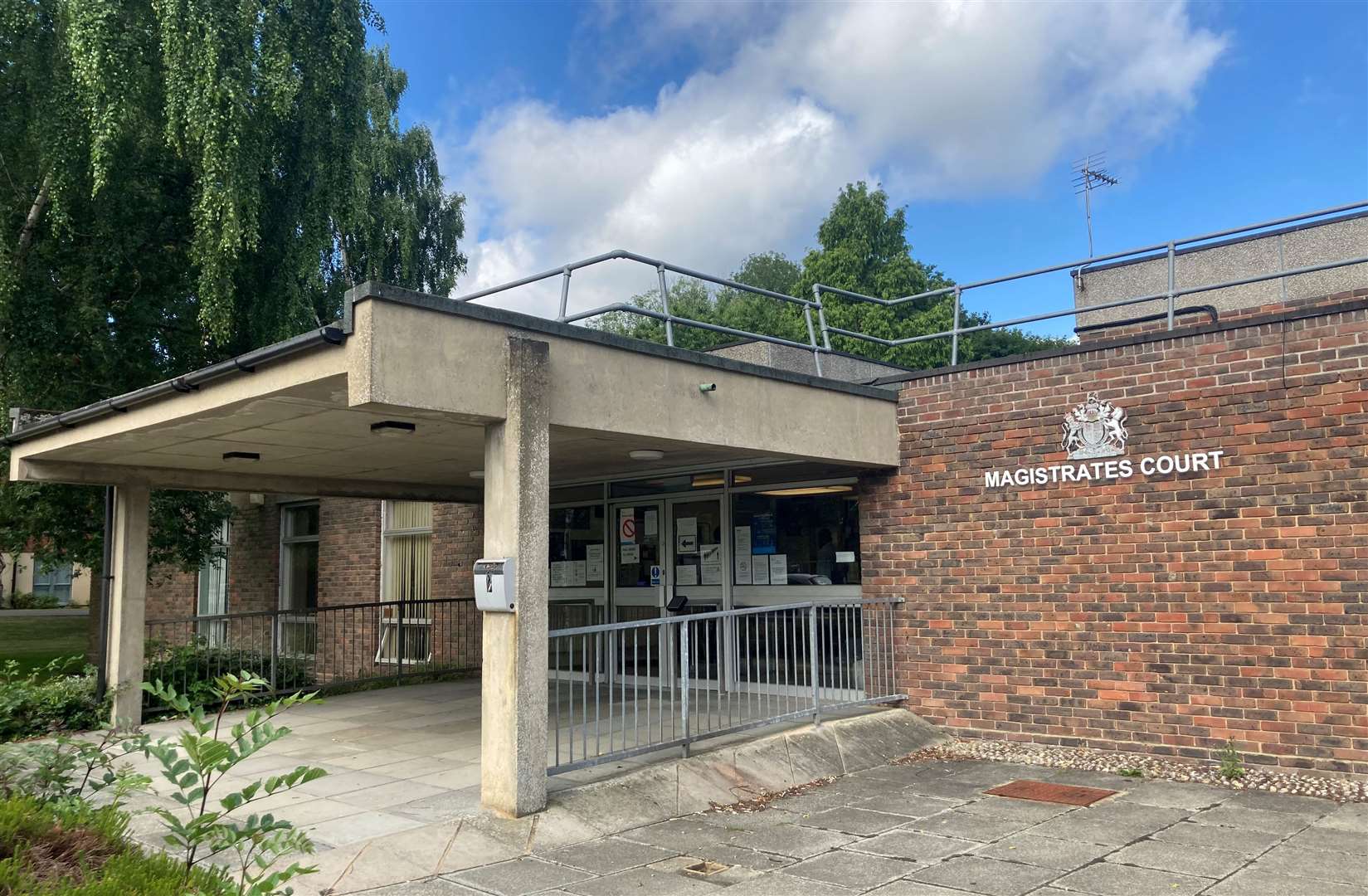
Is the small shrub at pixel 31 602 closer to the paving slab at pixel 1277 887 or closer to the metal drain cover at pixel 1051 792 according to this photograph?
the metal drain cover at pixel 1051 792

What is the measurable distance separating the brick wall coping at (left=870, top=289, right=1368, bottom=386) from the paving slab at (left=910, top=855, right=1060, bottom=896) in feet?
13.7

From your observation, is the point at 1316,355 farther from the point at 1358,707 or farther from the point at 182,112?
the point at 182,112

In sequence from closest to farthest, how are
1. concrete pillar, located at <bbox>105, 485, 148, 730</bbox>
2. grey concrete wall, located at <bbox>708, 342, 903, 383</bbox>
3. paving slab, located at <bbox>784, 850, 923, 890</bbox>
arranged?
paving slab, located at <bbox>784, 850, 923, 890</bbox> < concrete pillar, located at <bbox>105, 485, 148, 730</bbox> < grey concrete wall, located at <bbox>708, 342, 903, 383</bbox>

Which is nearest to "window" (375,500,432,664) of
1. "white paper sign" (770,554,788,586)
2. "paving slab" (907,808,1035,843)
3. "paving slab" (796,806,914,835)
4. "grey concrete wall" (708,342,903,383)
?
"grey concrete wall" (708,342,903,383)

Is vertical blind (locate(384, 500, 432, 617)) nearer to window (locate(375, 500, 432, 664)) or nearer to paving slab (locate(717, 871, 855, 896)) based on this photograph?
window (locate(375, 500, 432, 664))

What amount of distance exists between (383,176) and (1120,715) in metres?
20.9

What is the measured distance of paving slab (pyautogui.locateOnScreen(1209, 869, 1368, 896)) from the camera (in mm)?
4602

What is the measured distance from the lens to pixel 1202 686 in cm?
721

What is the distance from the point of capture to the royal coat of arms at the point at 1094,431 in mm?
7785

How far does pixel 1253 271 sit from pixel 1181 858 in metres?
9.45

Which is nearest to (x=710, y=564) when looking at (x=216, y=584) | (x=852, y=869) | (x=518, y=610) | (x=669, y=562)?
(x=669, y=562)

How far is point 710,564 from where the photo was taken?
1029 centimetres

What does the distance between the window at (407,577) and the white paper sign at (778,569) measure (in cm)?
609

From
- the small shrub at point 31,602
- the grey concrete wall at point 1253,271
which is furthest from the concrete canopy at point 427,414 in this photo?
the small shrub at point 31,602
